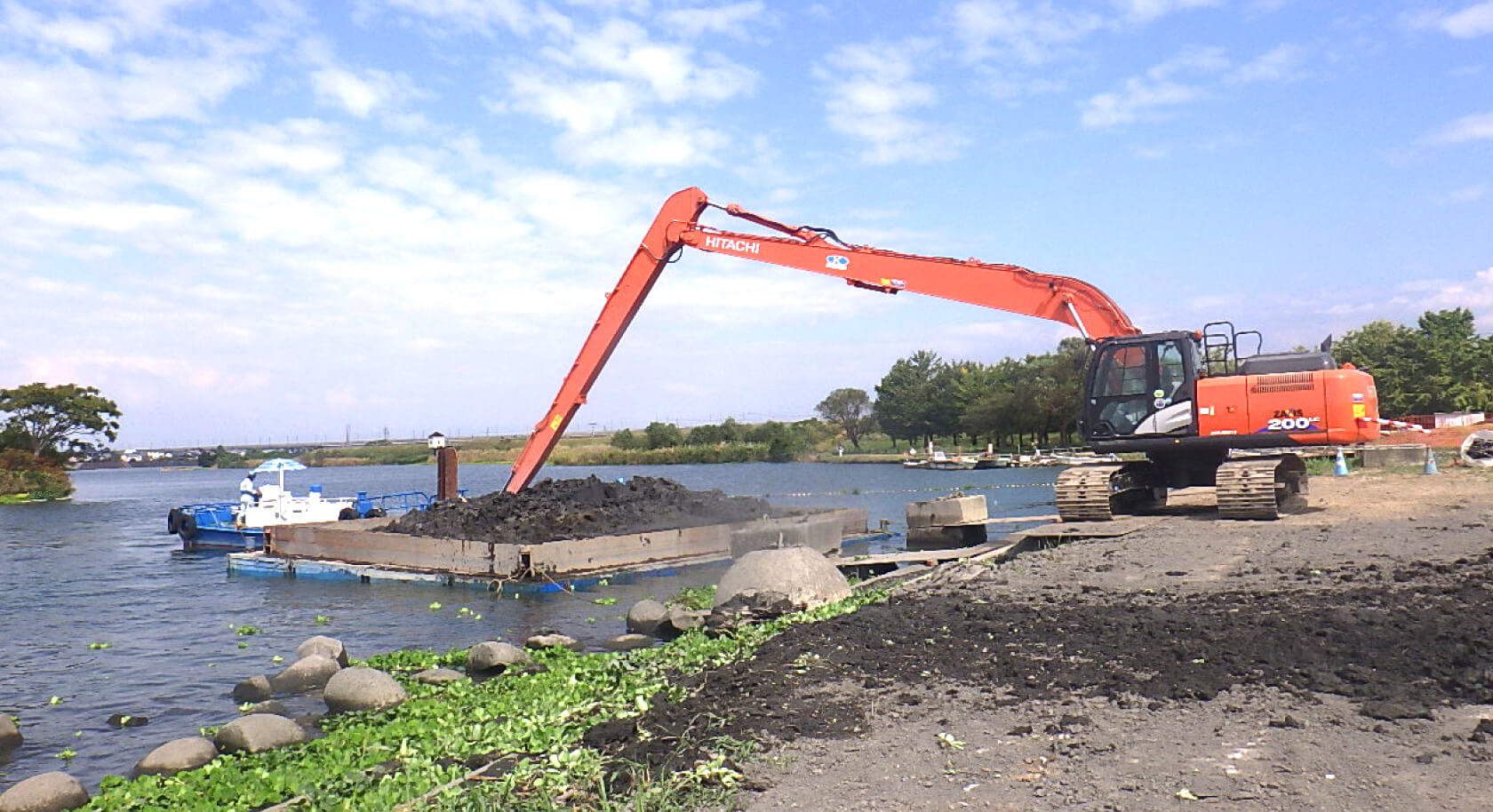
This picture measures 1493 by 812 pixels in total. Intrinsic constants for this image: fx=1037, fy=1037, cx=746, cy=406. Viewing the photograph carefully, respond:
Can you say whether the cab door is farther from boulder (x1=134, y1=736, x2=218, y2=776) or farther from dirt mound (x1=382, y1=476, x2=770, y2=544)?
boulder (x1=134, y1=736, x2=218, y2=776)

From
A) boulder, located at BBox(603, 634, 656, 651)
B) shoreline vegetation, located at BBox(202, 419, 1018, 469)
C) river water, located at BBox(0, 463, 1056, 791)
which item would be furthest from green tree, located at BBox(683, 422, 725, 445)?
boulder, located at BBox(603, 634, 656, 651)

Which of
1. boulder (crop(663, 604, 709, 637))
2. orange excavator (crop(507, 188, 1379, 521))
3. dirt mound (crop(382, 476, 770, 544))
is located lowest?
boulder (crop(663, 604, 709, 637))

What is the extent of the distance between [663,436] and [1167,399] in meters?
76.9

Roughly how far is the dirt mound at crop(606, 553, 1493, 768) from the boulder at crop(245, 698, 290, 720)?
4941mm

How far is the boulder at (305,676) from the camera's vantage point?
440 inches

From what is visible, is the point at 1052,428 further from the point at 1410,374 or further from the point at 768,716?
the point at 768,716

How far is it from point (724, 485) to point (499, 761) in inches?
1959

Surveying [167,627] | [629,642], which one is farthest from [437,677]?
[167,627]

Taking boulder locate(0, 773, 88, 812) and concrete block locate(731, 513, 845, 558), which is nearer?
boulder locate(0, 773, 88, 812)

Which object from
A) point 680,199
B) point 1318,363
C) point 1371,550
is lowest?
point 1371,550

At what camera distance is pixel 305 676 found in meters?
11.2

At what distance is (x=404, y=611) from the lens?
1719cm

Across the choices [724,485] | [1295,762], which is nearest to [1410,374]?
[724,485]

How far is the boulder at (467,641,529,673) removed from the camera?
36.5 ft
